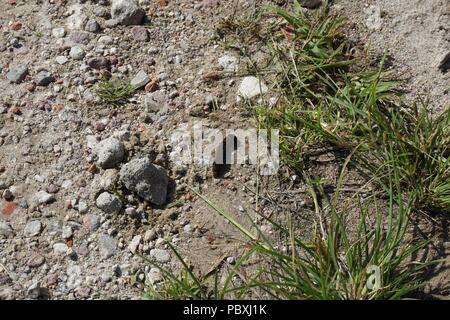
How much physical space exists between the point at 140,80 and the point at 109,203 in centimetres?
79

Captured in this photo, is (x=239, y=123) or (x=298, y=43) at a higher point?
(x=298, y=43)

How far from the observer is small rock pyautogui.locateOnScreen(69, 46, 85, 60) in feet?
11.1

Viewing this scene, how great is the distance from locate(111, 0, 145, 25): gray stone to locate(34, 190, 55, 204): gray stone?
118 centimetres

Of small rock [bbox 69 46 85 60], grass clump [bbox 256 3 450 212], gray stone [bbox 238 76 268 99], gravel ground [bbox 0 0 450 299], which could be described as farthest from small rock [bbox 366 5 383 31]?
small rock [bbox 69 46 85 60]

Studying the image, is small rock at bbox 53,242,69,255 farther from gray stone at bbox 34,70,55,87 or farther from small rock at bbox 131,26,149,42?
small rock at bbox 131,26,149,42

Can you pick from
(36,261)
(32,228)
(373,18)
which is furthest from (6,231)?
(373,18)

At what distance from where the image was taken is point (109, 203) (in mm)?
2906

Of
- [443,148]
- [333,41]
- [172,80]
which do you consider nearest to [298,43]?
[333,41]

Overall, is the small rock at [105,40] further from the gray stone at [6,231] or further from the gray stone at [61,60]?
the gray stone at [6,231]

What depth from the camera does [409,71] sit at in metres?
3.28

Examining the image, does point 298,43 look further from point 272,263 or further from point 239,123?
point 272,263
